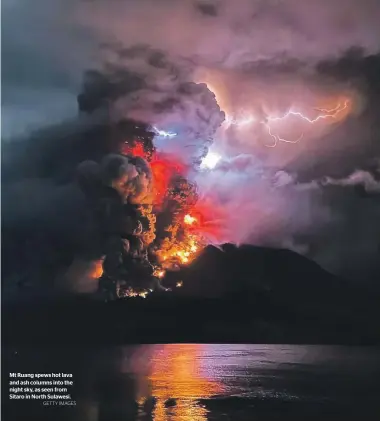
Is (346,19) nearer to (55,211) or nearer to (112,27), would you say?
(112,27)

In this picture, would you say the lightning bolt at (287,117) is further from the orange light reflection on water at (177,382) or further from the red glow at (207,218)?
the orange light reflection on water at (177,382)

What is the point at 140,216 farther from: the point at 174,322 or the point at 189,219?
the point at 174,322

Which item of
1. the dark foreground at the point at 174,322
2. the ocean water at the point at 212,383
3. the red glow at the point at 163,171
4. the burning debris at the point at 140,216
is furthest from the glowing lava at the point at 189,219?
the ocean water at the point at 212,383

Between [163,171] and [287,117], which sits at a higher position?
[287,117]

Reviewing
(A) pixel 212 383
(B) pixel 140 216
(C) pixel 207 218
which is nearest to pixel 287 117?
(C) pixel 207 218

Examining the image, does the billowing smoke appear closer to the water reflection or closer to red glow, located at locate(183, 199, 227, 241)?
red glow, located at locate(183, 199, 227, 241)

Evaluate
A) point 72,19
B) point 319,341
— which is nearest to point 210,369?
point 319,341

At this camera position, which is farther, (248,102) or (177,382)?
(248,102)

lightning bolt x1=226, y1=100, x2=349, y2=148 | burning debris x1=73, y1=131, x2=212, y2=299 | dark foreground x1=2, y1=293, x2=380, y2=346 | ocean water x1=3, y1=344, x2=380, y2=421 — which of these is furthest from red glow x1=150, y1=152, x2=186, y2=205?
ocean water x1=3, y1=344, x2=380, y2=421
